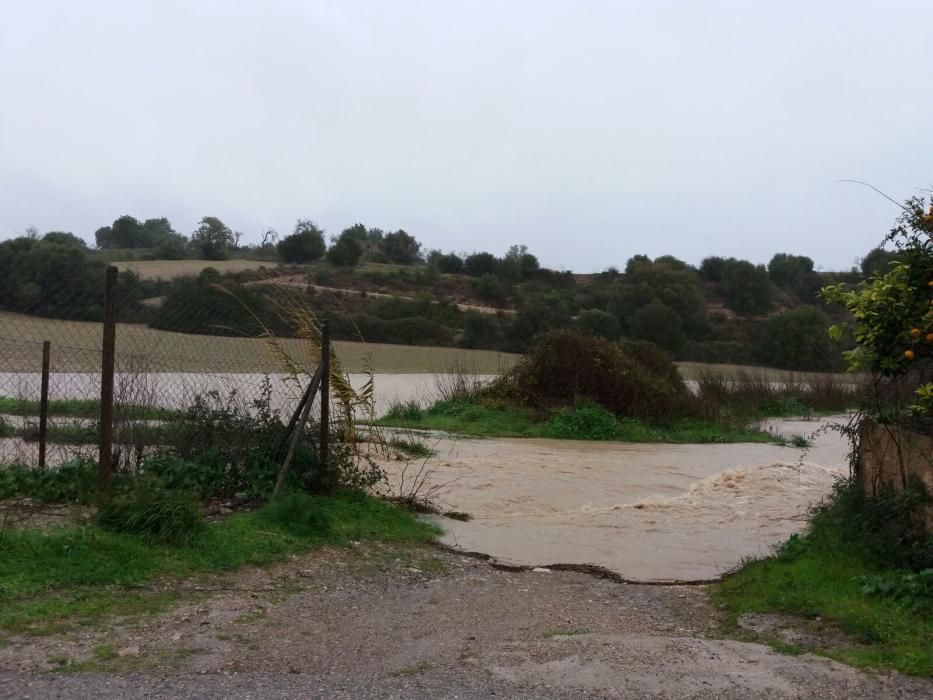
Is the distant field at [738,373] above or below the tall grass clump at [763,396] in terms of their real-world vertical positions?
above

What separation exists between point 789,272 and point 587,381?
7324 cm

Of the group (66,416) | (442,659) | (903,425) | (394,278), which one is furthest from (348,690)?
(394,278)

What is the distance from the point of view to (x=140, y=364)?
30.4ft

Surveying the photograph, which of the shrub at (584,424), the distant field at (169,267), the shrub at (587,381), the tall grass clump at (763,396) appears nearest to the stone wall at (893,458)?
the distant field at (169,267)

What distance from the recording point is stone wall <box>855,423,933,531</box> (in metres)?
7.18

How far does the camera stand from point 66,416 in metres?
11.2

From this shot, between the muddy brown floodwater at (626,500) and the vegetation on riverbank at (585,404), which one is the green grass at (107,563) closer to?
the muddy brown floodwater at (626,500)

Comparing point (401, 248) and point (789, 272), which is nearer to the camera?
point (789, 272)

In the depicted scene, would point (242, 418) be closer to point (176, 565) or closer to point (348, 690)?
point (176, 565)

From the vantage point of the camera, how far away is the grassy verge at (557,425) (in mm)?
24312

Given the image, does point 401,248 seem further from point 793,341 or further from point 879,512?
point 879,512

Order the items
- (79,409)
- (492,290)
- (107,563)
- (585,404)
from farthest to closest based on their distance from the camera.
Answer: (492,290) < (585,404) < (79,409) < (107,563)

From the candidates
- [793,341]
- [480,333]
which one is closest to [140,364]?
[480,333]

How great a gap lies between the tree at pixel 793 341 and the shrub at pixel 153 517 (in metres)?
59.7
